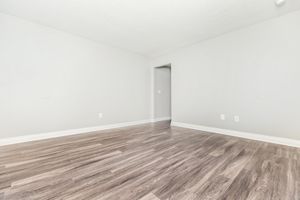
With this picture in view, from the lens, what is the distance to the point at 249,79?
2750mm

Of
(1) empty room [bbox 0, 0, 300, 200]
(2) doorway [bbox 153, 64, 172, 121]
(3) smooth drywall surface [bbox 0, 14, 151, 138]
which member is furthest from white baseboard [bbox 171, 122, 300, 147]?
(3) smooth drywall surface [bbox 0, 14, 151, 138]

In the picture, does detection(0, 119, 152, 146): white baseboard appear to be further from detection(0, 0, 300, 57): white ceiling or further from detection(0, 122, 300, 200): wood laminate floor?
detection(0, 0, 300, 57): white ceiling

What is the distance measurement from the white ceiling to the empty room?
21mm

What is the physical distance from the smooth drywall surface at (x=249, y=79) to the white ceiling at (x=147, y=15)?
11.4 inches

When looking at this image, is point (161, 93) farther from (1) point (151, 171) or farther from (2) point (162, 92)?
(1) point (151, 171)

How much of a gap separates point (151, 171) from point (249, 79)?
2.57 meters

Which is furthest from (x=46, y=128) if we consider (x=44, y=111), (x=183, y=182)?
(x=183, y=182)

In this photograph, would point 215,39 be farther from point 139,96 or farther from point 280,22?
point 139,96

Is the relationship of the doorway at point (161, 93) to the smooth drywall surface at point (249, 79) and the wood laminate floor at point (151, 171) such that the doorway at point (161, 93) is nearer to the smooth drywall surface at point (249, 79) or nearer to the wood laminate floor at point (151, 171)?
the smooth drywall surface at point (249, 79)

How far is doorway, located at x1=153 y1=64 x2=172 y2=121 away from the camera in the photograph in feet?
16.1

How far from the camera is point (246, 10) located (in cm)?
230

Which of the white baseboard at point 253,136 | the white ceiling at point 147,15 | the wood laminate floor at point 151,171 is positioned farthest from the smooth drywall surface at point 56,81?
the white baseboard at point 253,136

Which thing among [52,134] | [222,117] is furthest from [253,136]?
[52,134]

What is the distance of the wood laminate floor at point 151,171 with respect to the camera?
1.17 m
